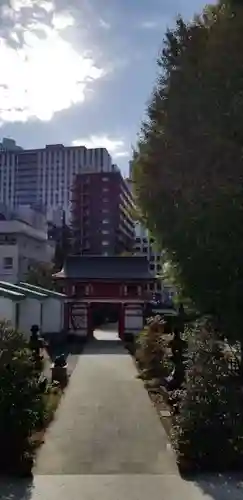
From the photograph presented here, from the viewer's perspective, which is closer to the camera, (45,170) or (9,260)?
(9,260)

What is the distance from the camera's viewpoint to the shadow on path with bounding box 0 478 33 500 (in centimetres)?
663

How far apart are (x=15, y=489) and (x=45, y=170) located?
122 m

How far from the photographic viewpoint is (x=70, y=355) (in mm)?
25781

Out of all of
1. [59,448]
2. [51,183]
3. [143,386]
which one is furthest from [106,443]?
[51,183]

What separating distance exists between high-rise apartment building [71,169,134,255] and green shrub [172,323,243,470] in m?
80.6

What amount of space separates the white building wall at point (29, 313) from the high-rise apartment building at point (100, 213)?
58677 millimetres

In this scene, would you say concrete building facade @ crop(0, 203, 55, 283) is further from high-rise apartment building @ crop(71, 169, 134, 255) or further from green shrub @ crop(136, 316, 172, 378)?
green shrub @ crop(136, 316, 172, 378)

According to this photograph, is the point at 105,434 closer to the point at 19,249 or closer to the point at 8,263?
the point at 8,263

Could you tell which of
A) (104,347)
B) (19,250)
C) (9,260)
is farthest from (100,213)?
(104,347)

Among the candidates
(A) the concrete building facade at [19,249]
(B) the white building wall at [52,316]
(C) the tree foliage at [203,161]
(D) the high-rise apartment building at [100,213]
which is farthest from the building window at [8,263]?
(C) the tree foliage at [203,161]

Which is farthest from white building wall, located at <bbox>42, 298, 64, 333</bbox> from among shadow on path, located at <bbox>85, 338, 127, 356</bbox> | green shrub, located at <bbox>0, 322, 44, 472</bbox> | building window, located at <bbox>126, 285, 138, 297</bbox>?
green shrub, located at <bbox>0, 322, 44, 472</bbox>

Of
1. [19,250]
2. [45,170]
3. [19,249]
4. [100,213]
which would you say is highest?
[45,170]

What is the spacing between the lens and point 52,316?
109 feet

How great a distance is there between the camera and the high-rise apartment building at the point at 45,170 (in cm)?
12531
